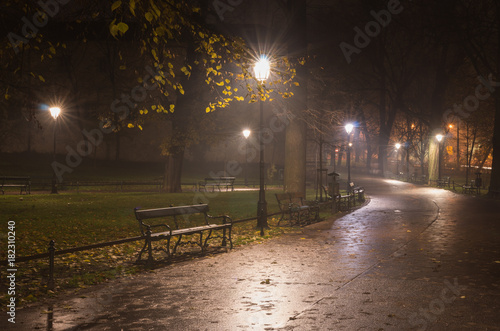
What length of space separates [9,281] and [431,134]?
129 feet

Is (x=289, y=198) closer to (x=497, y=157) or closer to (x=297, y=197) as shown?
(x=297, y=197)

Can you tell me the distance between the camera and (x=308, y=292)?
739cm

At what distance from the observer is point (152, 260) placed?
9.45m

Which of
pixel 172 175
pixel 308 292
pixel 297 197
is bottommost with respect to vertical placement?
pixel 308 292

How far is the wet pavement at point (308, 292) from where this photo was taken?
19.4 ft

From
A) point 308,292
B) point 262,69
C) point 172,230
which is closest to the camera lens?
point 308,292

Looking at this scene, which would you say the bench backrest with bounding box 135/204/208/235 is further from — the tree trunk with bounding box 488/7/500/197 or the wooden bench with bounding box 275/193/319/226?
the tree trunk with bounding box 488/7/500/197

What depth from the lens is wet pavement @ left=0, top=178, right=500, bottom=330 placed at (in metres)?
5.92

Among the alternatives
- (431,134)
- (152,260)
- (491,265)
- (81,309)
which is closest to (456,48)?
(431,134)

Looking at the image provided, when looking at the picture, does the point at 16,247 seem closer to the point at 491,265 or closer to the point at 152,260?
the point at 152,260

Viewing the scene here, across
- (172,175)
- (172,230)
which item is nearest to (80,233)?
(172,230)

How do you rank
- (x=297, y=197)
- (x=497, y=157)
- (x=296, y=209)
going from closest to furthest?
(x=296, y=209) → (x=297, y=197) → (x=497, y=157)

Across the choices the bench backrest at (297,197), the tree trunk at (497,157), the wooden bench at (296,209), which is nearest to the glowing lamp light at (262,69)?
the wooden bench at (296,209)

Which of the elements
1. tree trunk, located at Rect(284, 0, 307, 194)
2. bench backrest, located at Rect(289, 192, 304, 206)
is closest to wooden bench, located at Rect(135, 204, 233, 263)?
bench backrest, located at Rect(289, 192, 304, 206)
